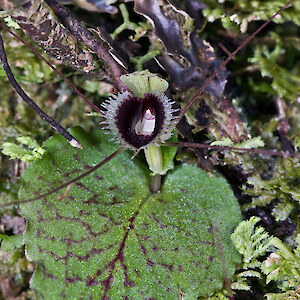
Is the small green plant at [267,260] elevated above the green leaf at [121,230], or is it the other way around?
the small green plant at [267,260]

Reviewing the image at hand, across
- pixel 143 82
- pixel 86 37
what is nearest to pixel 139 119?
pixel 143 82

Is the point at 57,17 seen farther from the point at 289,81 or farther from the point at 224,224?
the point at 289,81

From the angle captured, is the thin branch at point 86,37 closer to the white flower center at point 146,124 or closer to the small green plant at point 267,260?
the white flower center at point 146,124

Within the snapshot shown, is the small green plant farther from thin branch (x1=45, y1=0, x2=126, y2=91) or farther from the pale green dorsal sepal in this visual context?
thin branch (x1=45, y1=0, x2=126, y2=91)

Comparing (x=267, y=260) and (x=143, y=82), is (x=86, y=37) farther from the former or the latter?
(x=267, y=260)

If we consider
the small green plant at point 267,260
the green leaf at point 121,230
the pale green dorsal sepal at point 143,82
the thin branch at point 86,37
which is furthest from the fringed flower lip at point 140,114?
the small green plant at point 267,260

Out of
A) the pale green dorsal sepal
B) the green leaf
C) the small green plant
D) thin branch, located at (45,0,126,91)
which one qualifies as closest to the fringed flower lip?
the pale green dorsal sepal

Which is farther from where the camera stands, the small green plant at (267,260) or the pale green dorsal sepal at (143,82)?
the small green plant at (267,260)
